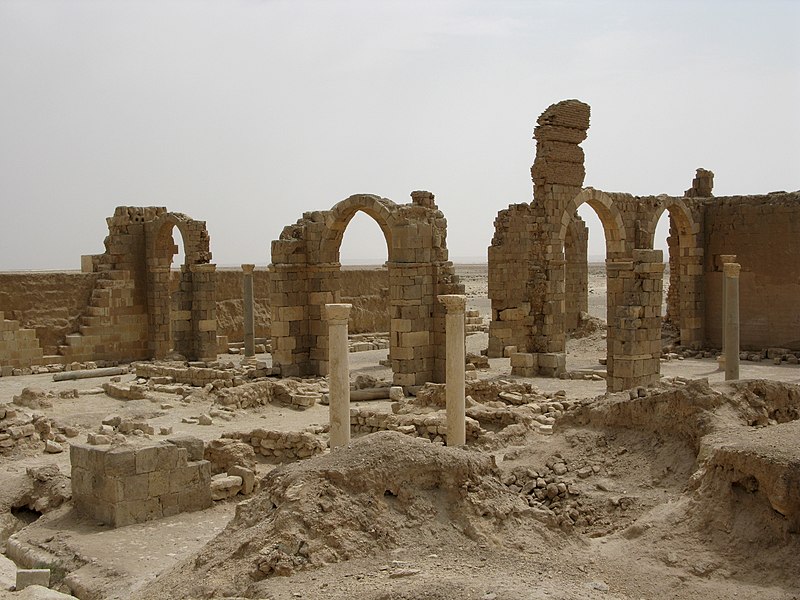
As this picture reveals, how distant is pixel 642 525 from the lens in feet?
25.5

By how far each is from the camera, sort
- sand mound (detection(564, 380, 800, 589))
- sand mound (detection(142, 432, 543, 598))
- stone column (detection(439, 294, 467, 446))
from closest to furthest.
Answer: sand mound (detection(142, 432, 543, 598)) < sand mound (detection(564, 380, 800, 589)) < stone column (detection(439, 294, 467, 446))

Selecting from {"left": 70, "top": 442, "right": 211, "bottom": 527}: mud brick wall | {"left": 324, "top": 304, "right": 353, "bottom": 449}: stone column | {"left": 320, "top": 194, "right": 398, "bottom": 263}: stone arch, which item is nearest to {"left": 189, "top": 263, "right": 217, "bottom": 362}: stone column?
{"left": 320, "top": 194, "right": 398, "bottom": 263}: stone arch

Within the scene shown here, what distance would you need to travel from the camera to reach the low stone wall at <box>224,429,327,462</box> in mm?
12719

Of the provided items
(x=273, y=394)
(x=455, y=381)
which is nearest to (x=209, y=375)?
(x=273, y=394)

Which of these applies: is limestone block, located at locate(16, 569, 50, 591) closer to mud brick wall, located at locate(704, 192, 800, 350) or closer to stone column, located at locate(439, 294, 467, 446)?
stone column, located at locate(439, 294, 467, 446)

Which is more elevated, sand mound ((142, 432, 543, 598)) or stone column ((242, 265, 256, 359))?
stone column ((242, 265, 256, 359))

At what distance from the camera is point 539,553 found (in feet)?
24.0

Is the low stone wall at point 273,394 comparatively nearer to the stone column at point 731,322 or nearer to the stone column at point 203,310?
the stone column at point 203,310

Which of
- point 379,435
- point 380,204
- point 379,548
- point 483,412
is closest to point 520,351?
point 380,204

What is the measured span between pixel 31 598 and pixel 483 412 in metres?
7.81

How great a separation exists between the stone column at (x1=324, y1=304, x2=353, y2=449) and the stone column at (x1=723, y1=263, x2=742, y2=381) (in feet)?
27.5

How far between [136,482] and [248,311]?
1345 cm

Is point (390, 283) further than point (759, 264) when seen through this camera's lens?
No

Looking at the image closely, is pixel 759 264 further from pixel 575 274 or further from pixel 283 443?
pixel 283 443
